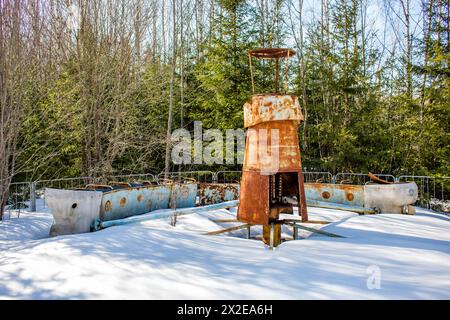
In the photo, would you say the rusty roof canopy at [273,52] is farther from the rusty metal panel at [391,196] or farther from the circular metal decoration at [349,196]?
the circular metal decoration at [349,196]

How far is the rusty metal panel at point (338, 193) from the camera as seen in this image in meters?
8.49

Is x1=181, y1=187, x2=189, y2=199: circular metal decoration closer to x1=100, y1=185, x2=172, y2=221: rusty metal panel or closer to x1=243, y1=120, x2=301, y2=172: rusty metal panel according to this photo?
x1=100, y1=185, x2=172, y2=221: rusty metal panel

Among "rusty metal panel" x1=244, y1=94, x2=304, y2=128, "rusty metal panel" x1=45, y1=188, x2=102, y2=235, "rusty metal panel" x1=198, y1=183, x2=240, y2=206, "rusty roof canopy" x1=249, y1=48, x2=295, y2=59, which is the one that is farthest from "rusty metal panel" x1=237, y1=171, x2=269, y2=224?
"rusty metal panel" x1=198, y1=183, x2=240, y2=206

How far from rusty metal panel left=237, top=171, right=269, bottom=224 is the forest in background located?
21.8 ft

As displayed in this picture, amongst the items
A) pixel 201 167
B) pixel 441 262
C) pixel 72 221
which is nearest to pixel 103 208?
pixel 72 221

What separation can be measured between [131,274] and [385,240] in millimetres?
3704

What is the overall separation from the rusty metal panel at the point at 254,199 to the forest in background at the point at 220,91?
665cm

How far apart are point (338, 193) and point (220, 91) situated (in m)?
7.76

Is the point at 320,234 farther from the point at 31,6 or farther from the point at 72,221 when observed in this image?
the point at 31,6

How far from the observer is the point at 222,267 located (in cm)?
359

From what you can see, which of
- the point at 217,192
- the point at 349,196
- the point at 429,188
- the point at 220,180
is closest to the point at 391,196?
the point at 349,196

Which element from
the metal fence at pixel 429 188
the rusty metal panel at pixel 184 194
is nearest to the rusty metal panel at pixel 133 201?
the rusty metal panel at pixel 184 194

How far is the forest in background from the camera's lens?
40.0 feet

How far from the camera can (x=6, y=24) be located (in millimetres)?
6496
